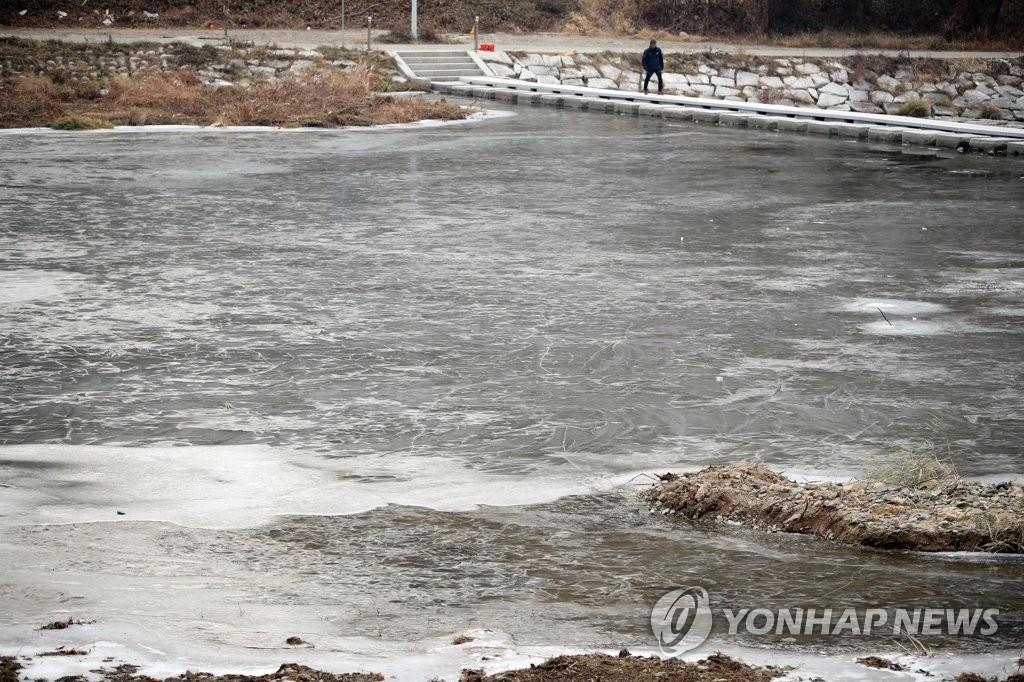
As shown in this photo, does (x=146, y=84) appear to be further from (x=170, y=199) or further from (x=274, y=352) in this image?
(x=274, y=352)

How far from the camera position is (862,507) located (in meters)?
6.41

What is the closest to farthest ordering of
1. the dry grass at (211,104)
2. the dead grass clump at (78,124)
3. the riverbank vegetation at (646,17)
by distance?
the dead grass clump at (78,124) < the dry grass at (211,104) < the riverbank vegetation at (646,17)

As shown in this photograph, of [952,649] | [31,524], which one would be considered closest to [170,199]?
[31,524]

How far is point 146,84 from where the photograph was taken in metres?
30.7

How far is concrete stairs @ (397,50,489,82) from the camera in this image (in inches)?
1467

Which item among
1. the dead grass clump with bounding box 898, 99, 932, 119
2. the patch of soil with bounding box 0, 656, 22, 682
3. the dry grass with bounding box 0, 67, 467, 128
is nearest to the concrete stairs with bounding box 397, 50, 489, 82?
the dry grass with bounding box 0, 67, 467, 128

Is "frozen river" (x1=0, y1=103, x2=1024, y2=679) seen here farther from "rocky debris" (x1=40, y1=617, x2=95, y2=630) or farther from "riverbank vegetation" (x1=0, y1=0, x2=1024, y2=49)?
"riverbank vegetation" (x1=0, y1=0, x2=1024, y2=49)

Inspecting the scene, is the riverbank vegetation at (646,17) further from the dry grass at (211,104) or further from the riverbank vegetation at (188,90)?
the dry grass at (211,104)

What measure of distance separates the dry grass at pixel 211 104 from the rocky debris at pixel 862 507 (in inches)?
828

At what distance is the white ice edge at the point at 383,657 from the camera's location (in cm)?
468

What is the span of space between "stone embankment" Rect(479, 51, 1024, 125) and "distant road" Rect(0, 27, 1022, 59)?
1427mm

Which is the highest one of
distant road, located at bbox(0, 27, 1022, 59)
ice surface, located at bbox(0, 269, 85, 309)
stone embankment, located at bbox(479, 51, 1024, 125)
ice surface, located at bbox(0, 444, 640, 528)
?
distant road, located at bbox(0, 27, 1022, 59)

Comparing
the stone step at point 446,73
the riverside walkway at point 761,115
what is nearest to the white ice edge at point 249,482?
the riverside walkway at point 761,115

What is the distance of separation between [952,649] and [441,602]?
6.76 feet
